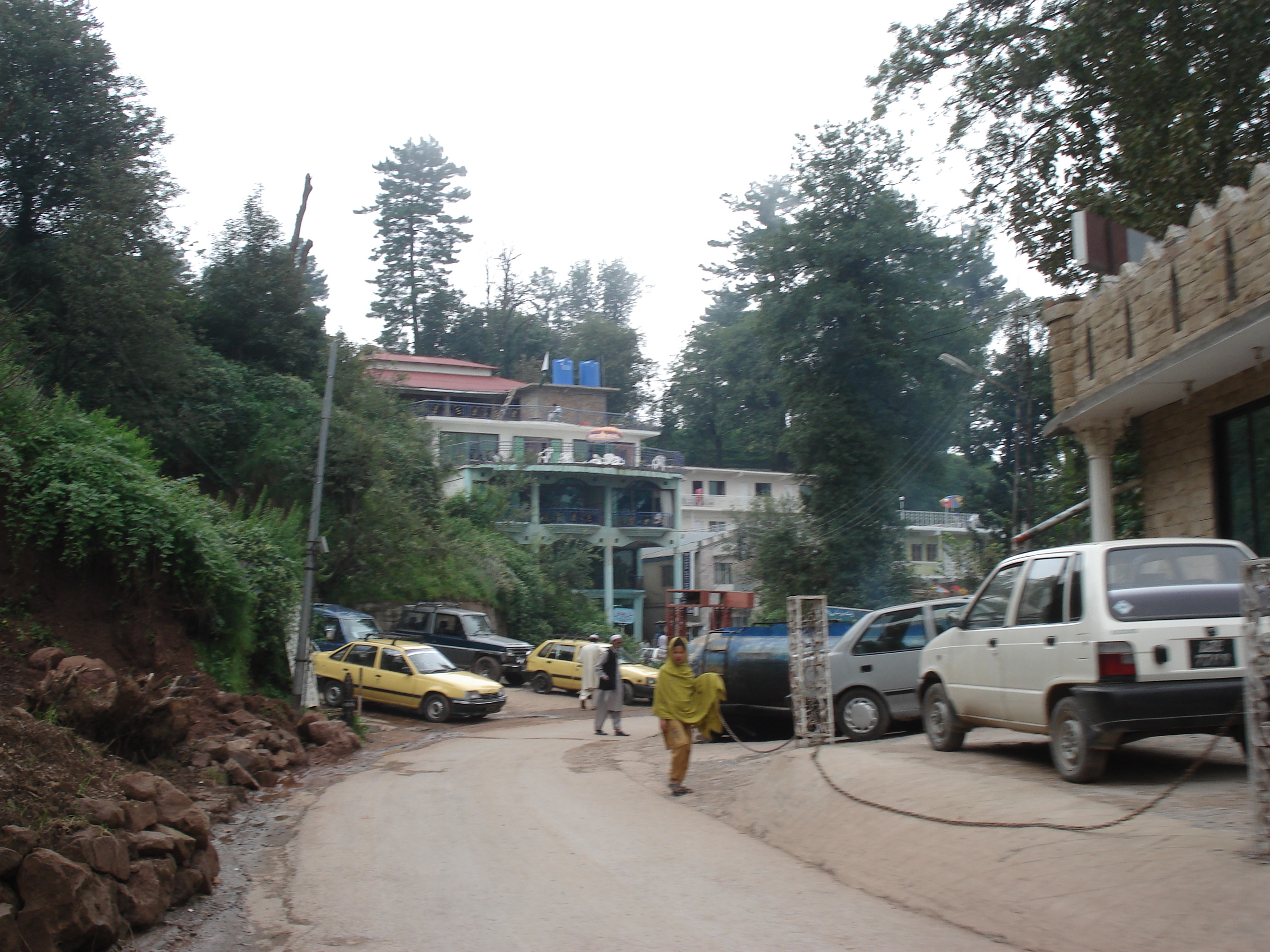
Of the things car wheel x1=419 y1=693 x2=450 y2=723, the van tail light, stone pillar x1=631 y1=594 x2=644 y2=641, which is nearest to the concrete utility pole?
car wheel x1=419 y1=693 x2=450 y2=723

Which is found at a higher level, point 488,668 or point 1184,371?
point 1184,371

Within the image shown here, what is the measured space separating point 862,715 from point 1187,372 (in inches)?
217

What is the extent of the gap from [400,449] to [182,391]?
909cm

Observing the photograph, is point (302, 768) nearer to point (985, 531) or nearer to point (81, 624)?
point (81, 624)

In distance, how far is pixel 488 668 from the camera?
29.4m

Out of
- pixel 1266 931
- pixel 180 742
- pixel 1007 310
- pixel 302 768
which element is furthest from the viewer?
pixel 1007 310

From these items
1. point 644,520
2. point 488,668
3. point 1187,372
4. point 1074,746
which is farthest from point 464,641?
point 1074,746

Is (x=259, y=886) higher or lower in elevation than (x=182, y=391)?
lower

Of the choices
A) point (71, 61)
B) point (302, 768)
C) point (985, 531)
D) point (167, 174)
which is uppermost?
point (71, 61)

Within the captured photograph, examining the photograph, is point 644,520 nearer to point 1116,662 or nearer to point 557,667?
point 557,667

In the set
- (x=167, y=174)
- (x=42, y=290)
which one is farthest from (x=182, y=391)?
(x=167, y=174)

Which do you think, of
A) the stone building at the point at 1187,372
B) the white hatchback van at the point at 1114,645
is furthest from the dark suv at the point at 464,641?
the white hatchback van at the point at 1114,645

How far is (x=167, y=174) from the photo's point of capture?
29484 mm

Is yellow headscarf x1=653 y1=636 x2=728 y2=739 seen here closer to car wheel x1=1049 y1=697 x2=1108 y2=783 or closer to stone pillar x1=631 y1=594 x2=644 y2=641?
car wheel x1=1049 y1=697 x2=1108 y2=783
